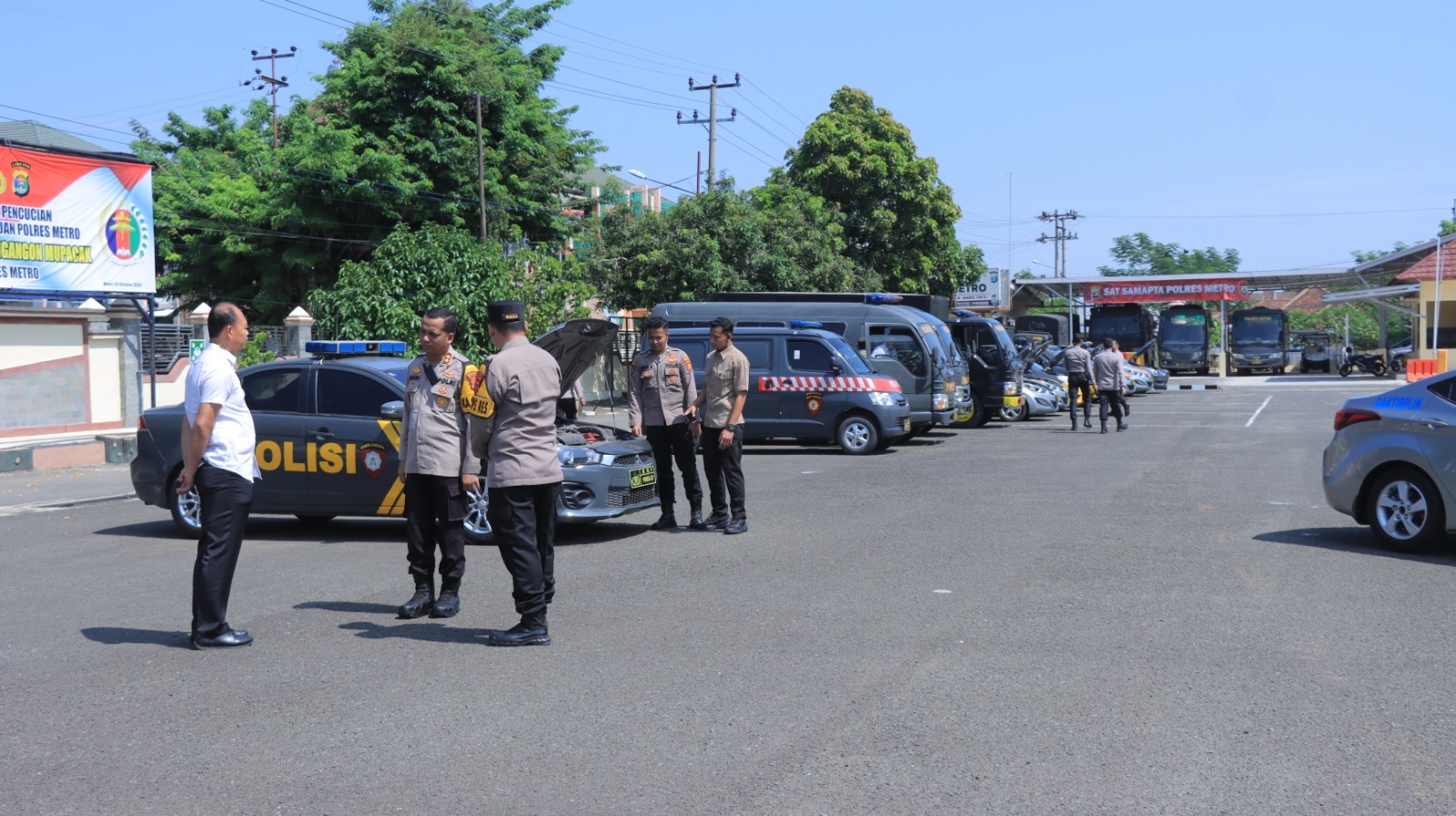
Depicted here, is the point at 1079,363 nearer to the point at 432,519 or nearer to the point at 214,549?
the point at 432,519

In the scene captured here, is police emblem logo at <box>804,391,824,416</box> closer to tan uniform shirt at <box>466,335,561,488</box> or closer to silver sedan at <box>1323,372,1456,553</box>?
silver sedan at <box>1323,372,1456,553</box>

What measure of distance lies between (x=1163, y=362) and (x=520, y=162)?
3443 centimetres

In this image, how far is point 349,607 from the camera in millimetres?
7930

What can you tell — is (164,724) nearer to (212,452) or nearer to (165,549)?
(212,452)

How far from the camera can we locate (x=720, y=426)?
1109 cm

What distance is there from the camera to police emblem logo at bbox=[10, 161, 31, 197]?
1994 cm

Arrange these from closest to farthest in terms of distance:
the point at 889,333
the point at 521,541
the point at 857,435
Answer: the point at 521,541 → the point at 857,435 → the point at 889,333

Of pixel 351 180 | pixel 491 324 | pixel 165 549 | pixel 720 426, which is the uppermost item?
pixel 351 180

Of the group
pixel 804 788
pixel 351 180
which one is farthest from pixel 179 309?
pixel 804 788

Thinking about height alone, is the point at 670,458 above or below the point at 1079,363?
below

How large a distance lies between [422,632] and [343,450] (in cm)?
367

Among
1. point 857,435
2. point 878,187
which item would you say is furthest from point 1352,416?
point 878,187

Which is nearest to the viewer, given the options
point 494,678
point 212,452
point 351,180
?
point 494,678

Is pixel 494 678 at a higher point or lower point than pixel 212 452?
lower
